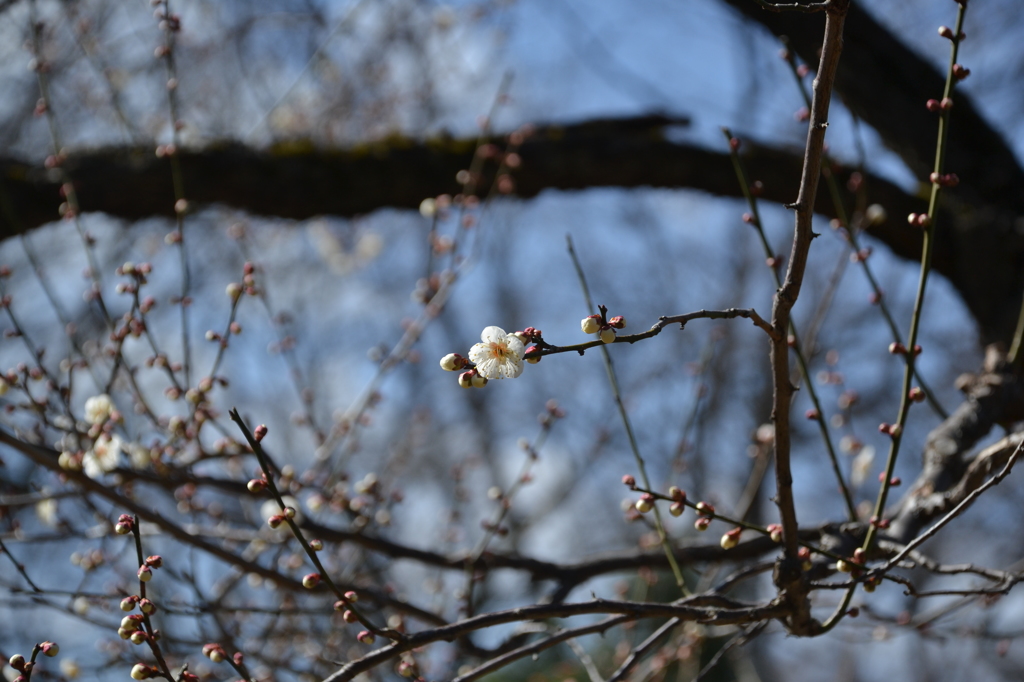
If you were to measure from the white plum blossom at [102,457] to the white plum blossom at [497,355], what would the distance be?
134 centimetres

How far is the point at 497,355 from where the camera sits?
112cm

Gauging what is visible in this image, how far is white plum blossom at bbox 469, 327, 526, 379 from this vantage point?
101 cm

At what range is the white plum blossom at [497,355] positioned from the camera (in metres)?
1.01

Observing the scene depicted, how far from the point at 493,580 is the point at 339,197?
4.93 meters

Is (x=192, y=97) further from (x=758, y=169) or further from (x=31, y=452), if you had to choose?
(x=31, y=452)

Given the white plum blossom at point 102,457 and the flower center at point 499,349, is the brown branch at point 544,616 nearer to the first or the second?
the flower center at point 499,349

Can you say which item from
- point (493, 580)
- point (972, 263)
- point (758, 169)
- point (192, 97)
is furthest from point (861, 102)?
point (493, 580)

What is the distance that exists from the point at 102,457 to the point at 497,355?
1.44m

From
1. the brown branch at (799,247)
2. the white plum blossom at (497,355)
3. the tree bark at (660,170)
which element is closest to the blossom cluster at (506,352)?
the white plum blossom at (497,355)

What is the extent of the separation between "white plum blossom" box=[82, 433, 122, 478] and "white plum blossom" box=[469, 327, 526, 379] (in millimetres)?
1344

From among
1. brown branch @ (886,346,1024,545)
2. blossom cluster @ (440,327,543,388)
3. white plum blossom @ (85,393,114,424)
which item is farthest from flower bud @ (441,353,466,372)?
white plum blossom @ (85,393,114,424)

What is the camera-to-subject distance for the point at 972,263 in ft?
10.8

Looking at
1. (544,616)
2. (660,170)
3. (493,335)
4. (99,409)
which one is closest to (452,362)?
(493,335)

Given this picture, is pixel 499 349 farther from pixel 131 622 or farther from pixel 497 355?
pixel 131 622
